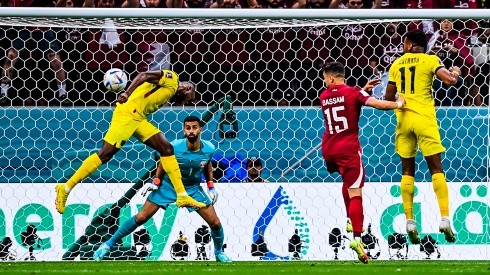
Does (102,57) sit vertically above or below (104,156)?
above

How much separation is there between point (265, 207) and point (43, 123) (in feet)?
7.23

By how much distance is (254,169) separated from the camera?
33.7 ft

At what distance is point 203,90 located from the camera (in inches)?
418

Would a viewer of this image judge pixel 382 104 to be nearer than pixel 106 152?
Yes

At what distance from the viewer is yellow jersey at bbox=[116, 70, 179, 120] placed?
32.0 feet

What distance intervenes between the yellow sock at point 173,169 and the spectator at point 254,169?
69 centimetres

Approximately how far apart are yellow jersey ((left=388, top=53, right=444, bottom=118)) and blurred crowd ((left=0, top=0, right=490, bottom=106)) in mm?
1681

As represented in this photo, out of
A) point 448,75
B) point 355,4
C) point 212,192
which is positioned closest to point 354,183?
point 448,75

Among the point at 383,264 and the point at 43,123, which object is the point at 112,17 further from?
the point at 383,264

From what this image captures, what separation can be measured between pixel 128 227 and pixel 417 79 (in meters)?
2.89

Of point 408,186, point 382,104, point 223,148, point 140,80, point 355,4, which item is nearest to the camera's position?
point 382,104

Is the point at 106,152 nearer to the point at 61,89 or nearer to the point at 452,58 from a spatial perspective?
the point at 61,89

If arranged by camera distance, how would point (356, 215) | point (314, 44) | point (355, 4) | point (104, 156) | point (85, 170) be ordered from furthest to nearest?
point (355, 4) → point (314, 44) → point (104, 156) → point (85, 170) → point (356, 215)

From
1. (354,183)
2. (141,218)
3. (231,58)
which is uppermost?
(231,58)
